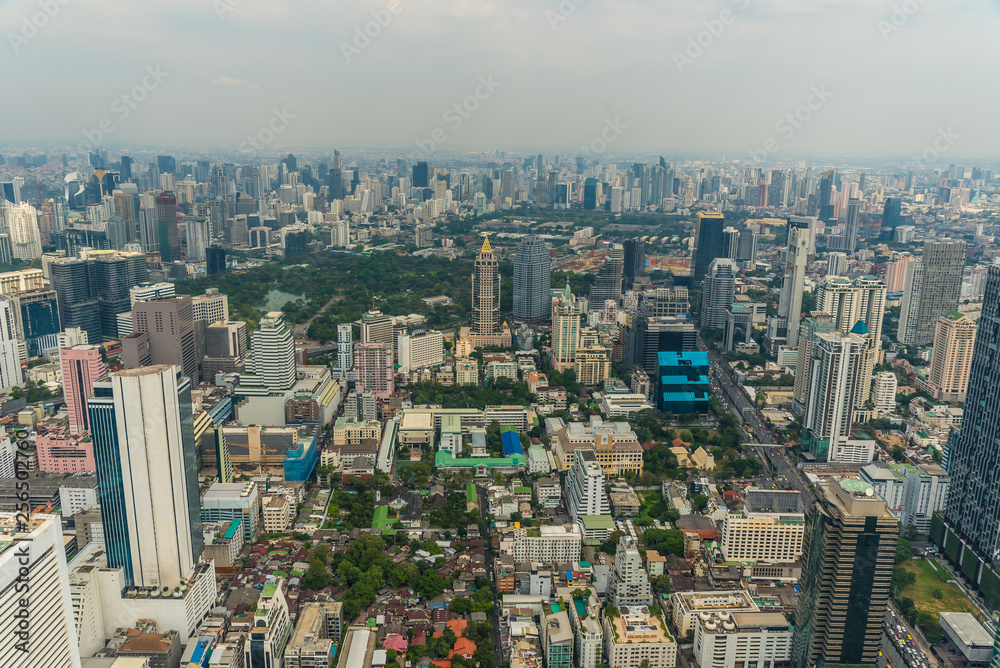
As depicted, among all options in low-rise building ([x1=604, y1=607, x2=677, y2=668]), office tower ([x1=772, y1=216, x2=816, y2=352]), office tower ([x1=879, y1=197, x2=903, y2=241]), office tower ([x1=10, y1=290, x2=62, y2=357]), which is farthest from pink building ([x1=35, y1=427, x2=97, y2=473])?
office tower ([x1=879, y1=197, x2=903, y2=241])

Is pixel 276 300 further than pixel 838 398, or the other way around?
pixel 276 300

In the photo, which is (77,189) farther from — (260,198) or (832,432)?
(832,432)

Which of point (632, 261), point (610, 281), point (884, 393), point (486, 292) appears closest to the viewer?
point (884, 393)

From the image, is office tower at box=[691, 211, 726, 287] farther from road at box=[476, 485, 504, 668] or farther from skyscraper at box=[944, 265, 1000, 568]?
road at box=[476, 485, 504, 668]

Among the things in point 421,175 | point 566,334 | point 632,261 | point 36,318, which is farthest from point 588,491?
point 421,175

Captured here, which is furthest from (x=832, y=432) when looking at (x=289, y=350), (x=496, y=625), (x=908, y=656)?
(x=289, y=350)

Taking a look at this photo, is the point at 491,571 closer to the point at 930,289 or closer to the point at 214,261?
the point at 930,289

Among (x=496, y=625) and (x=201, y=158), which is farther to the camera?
(x=201, y=158)
